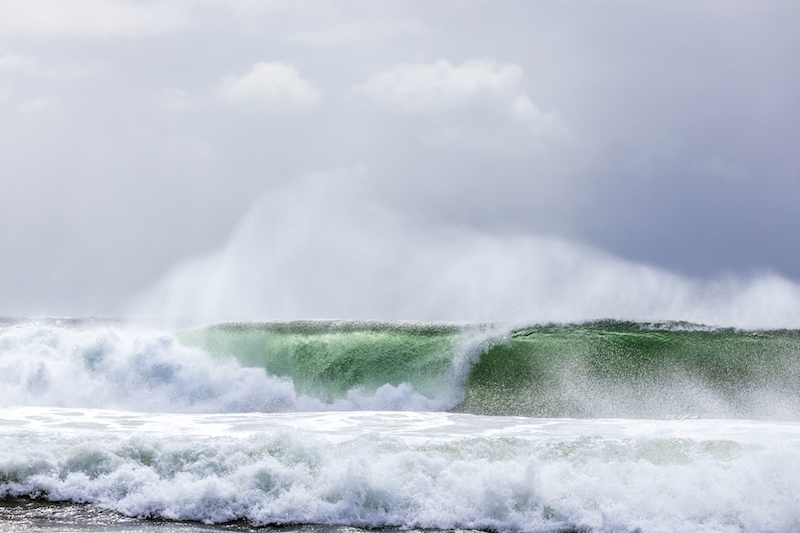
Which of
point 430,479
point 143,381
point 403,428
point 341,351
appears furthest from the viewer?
point 341,351

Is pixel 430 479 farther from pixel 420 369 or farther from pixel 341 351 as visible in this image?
pixel 341 351

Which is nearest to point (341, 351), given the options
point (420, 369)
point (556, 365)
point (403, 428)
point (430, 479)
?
point (420, 369)

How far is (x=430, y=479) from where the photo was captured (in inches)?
213

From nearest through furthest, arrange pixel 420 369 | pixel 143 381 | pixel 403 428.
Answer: pixel 403 428
pixel 420 369
pixel 143 381

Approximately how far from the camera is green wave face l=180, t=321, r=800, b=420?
31.1ft

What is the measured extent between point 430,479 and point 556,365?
18.4 ft

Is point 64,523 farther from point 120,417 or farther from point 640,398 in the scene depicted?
point 640,398

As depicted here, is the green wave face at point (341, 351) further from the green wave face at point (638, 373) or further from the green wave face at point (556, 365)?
the green wave face at point (638, 373)

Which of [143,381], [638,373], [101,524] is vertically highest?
[638,373]

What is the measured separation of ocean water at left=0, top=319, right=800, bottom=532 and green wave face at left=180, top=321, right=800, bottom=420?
0.12 feet

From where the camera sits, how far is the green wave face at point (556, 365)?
31.1ft

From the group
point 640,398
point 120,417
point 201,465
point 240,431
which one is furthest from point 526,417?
point 120,417

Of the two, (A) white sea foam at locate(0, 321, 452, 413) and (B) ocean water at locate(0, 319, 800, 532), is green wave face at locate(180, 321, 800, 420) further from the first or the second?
(A) white sea foam at locate(0, 321, 452, 413)

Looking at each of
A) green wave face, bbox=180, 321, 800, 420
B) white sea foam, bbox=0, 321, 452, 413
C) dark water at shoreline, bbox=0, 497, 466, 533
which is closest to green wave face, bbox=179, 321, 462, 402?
green wave face, bbox=180, 321, 800, 420
